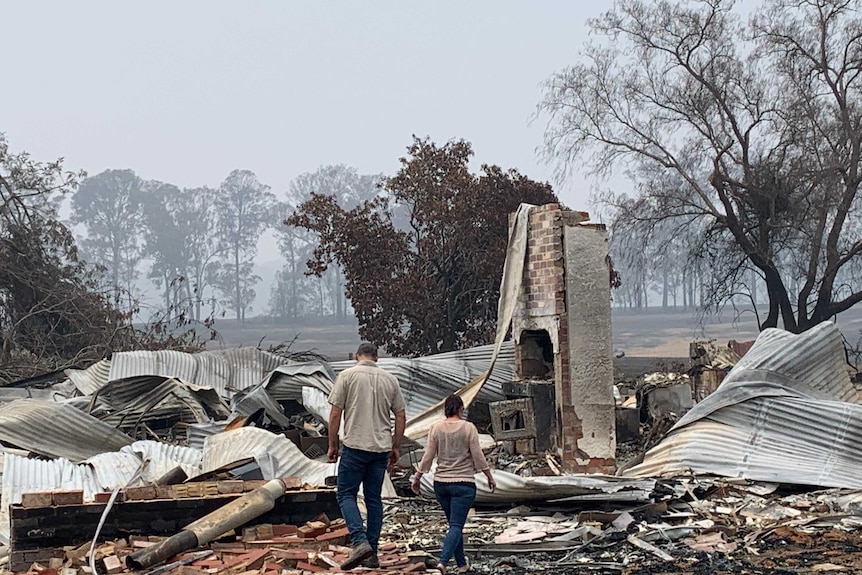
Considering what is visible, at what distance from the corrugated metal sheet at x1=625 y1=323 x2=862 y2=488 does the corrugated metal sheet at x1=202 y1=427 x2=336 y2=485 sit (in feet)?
10.7

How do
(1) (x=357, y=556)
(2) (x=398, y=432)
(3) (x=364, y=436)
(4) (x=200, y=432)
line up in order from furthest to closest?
(4) (x=200, y=432) < (2) (x=398, y=432) < (3) (x=364, y=436) < (1) (x=357, y=556)

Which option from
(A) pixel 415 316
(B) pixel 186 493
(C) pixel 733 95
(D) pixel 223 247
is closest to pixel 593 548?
(B) pixel 186 493

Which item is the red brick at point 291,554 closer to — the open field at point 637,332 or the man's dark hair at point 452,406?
the man's dark hair at point 452,406

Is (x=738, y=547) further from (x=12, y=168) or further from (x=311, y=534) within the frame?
(x=12, y=168)

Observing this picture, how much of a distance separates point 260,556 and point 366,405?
45.3 inches

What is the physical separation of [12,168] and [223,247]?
56983 mm

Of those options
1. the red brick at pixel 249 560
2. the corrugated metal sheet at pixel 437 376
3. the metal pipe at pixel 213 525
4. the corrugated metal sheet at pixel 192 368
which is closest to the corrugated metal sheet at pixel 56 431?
the corrugated metal sheet at pixel 192 368

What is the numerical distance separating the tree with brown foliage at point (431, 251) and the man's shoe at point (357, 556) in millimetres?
15655

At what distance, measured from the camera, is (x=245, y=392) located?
1360 centimetres

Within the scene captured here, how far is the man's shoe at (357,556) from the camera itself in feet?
19.9

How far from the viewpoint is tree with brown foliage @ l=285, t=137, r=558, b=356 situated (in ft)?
72.5

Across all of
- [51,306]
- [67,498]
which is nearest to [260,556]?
[67,498]

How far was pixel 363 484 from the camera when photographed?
644cm

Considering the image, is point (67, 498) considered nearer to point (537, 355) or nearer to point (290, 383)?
point (290, 383)
